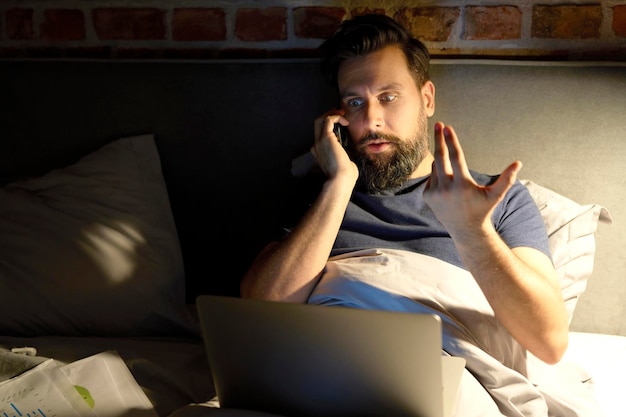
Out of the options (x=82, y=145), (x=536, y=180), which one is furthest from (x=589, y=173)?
(x=82, y=145)

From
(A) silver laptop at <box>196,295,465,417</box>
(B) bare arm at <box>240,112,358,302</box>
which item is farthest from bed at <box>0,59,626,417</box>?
(A) silver laptop at <box>196,295,465,417</box>

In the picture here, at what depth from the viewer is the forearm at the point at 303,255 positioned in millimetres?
1378

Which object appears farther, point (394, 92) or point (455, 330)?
point (394, 92)

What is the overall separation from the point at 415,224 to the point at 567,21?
630 millimetres

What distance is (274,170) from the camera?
1.73 meters

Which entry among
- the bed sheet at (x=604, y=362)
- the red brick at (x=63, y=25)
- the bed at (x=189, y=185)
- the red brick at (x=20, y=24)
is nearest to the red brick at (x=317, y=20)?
the bed at (x=189, y=185)

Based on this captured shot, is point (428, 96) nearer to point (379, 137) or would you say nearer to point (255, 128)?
point (379, 137)

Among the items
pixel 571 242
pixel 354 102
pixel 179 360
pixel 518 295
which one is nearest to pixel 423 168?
pixel 354 102

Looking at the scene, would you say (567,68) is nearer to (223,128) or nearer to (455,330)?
(455,330)

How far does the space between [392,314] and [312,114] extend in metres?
0.89

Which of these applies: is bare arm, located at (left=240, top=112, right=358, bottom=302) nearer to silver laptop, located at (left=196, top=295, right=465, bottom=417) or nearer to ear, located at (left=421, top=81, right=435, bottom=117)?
ear, located at (left=421, top=81, right=435, bottom=117)

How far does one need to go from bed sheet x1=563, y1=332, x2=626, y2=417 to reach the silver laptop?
0.46 m

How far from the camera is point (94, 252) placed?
1.59 metres

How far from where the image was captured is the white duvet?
1.19m
